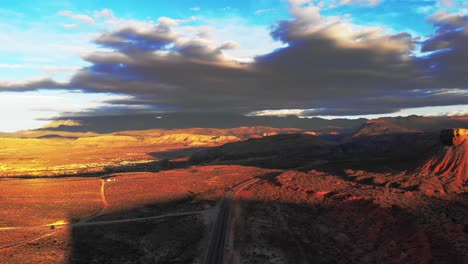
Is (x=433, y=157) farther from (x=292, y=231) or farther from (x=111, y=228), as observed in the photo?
(x=111, y=228)

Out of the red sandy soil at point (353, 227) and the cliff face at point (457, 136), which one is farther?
the cliff face at point (457, 136)

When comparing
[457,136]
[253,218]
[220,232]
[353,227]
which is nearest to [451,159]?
[457,136]

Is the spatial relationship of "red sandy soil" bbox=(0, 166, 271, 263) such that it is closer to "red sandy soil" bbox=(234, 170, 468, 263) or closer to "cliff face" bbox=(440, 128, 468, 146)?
"red sandy soil" bbox=(234, 170, 468, 263)

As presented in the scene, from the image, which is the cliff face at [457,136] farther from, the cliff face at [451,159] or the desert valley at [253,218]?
the desert valley at [253,218]

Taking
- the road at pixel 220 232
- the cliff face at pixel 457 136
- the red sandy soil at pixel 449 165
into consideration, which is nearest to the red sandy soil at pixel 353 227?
the road at pixel 220 232

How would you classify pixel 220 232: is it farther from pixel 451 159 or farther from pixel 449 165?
pixel 451 159

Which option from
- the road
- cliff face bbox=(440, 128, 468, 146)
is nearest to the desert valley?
the road

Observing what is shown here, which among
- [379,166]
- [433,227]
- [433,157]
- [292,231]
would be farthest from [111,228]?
[379,166]
